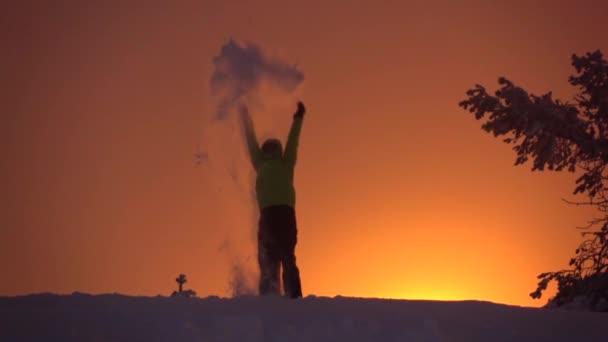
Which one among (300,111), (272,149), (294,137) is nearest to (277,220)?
(272,149)

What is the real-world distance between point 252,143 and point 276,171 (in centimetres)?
74

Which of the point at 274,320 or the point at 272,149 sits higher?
the point at 272,149

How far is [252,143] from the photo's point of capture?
878 cm

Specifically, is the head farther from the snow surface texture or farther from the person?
the snow surface texture

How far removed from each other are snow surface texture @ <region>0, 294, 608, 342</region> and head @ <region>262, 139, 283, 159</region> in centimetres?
204

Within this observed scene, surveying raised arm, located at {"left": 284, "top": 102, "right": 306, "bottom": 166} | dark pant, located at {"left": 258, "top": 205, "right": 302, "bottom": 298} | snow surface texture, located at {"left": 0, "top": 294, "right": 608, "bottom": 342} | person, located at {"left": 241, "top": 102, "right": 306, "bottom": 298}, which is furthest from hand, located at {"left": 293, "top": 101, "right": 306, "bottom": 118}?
snow surface texture, located at {"left": 0, "top": 294, "right": 608, "bottom": 342}

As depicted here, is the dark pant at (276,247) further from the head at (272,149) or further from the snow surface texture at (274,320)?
the head at (272,149)

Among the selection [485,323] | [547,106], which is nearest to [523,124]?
[547,106]

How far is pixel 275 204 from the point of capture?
318 inches

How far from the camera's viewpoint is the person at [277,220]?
789cm

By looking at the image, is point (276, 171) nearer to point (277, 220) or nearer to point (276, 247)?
point (277, 220)

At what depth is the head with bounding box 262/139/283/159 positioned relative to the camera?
8492 millimetres

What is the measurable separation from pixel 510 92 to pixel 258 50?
4347mm

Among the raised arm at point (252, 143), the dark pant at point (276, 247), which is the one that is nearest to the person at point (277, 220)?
the dark pant at point (276, 247)
